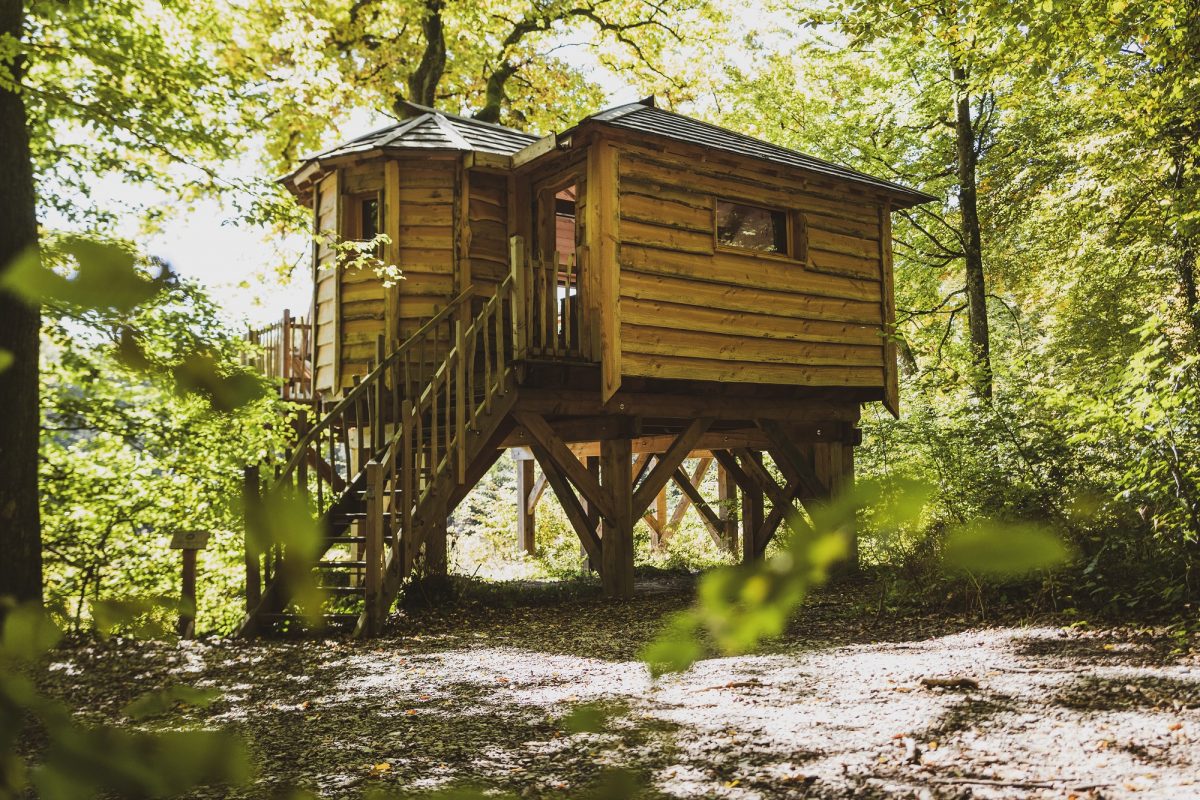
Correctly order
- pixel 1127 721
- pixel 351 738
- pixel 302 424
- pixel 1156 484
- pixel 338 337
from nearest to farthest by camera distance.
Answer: pixel 1127 721 < pixel 351 738 < pixel 1156 484 < pixel 302 424 < pixel 338 337

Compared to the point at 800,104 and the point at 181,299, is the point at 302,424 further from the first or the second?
the point at 800,104

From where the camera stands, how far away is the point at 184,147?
5.03m

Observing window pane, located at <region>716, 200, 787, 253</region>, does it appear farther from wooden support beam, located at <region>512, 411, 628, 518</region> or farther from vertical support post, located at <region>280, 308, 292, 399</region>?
vertical support post, located at <region>280, 308, 292, 399</region>

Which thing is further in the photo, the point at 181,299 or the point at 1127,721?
the point at 1127,721

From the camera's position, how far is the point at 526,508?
16.9 meters

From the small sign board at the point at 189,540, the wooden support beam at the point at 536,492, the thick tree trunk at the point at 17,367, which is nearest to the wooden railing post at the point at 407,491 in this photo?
the thick tree trunk at the point at 17,367

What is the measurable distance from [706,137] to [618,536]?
4.86 metres

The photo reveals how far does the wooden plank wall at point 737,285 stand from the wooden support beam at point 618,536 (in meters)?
1.31

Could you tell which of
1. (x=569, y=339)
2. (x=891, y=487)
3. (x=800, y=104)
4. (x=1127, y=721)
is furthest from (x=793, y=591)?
(x=800, y=104)

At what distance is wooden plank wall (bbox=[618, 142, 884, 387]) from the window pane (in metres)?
0.21

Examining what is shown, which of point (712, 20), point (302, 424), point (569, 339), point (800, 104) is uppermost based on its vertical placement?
point (712, 20)

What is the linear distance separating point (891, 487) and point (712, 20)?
21.2 m

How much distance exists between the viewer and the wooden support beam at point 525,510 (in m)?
16.6

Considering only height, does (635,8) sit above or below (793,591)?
above
